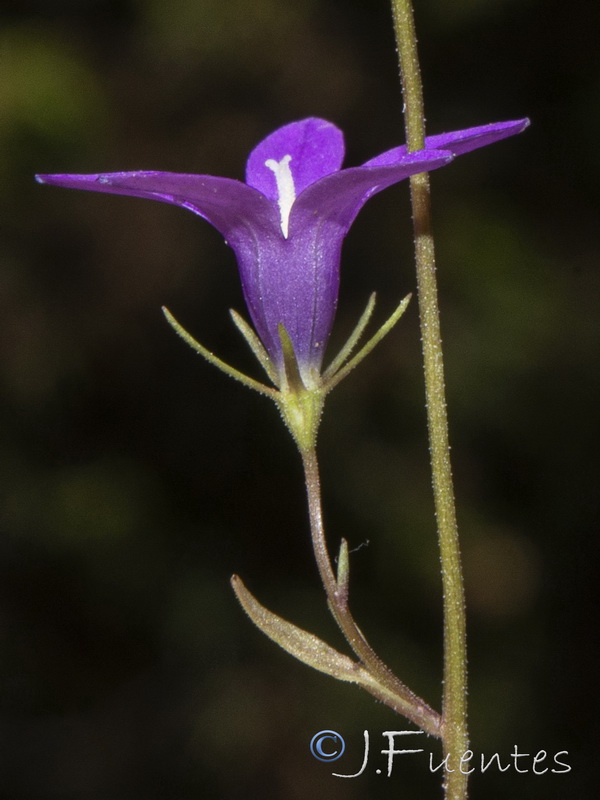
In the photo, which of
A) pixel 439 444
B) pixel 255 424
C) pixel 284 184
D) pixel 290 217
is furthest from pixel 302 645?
pixel 255 424

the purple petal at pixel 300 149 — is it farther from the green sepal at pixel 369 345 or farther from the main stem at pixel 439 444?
the green sepal at pixel 369 345

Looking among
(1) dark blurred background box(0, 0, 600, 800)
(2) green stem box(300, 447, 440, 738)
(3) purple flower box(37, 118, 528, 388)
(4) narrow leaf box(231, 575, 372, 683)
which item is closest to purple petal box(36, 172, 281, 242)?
(3) purple flower box(37, 118, 528, 388)

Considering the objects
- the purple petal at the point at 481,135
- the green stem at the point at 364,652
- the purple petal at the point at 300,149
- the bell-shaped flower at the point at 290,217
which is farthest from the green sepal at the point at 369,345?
the purple petal at the point at 300,149

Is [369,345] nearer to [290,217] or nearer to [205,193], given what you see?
[290,217]

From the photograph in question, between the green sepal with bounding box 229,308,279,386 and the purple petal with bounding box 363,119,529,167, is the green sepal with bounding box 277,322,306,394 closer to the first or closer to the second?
the green sepal with bounding box 229,308,279,386

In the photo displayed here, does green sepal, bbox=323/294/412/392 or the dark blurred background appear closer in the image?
green sepal, bbox=323/294/412/392

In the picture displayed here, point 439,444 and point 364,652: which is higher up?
point 439,444
